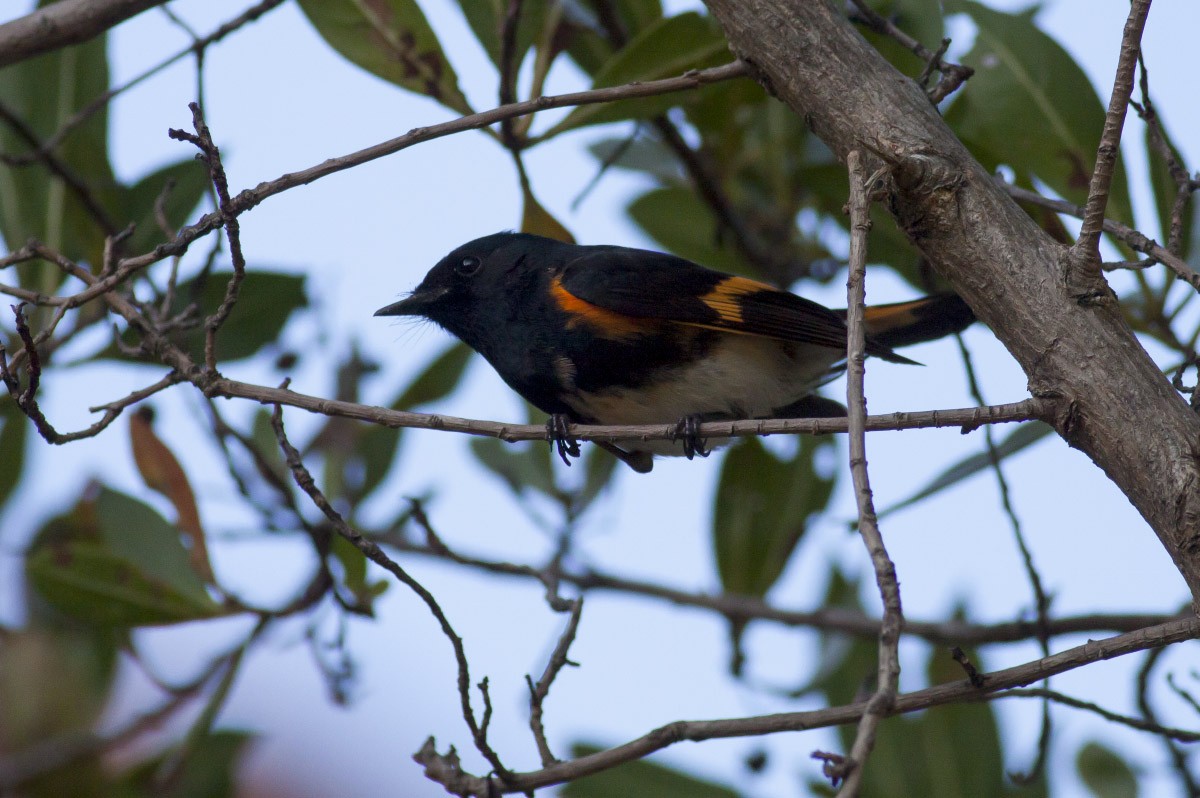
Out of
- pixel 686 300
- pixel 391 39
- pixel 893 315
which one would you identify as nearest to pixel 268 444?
pixel 391 39

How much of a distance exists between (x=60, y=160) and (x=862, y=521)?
3211 mm

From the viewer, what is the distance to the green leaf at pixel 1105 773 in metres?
3.89

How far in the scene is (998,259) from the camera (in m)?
2.03

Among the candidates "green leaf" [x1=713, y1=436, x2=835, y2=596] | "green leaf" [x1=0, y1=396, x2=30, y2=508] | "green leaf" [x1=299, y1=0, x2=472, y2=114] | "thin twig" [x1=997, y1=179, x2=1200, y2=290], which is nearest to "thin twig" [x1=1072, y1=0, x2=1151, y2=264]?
"thin twig" [x1=997, y1=179, x2=1200, y2=290]

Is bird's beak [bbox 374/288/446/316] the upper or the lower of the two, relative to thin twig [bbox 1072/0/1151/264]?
upper

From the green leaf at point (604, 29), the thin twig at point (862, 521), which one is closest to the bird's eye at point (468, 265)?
the green leaf at point (604, 29)

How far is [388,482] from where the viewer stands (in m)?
4.46

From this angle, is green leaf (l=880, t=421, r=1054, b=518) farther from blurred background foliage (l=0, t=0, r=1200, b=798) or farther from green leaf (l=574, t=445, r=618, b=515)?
green leaf (l=574, t=445, r=618, b=515)

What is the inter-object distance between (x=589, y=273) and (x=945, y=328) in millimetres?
1040

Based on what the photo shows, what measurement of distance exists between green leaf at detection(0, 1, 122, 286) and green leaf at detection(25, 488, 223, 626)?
0.78 meters

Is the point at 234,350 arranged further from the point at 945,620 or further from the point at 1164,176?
the point at 1164,176

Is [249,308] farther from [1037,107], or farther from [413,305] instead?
[1037,107]

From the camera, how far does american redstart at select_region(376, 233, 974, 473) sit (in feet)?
11.0

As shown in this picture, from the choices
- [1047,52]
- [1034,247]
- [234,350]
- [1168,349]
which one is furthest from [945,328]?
[234,350]
